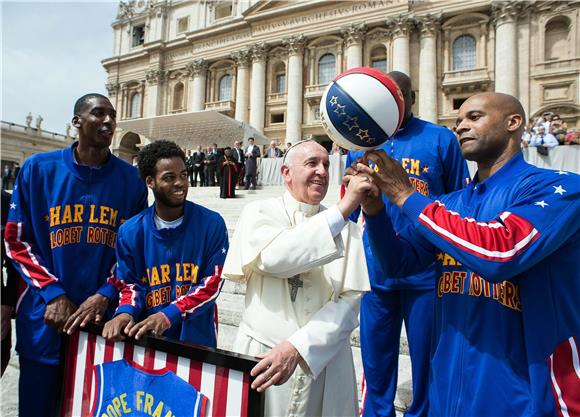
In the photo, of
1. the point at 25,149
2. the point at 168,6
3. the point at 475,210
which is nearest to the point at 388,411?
the point at 475,210

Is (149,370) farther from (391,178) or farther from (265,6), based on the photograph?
A: (265,6)

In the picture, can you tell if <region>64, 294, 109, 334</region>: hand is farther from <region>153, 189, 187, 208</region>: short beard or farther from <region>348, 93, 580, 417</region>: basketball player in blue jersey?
<region>348, 93, 580, 417</region>: basketball player in blue jersey

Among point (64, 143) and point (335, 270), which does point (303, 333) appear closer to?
point (335, 270)

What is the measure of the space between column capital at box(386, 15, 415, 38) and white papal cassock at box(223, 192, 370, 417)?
2751 cm

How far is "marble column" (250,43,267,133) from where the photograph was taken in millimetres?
30219

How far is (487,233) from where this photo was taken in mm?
1319

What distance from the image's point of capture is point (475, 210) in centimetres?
163

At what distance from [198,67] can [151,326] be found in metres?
35.5

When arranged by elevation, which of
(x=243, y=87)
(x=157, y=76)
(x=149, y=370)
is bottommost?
(x=149, y=370)

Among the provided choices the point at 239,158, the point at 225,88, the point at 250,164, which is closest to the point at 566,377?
the point at 250,164

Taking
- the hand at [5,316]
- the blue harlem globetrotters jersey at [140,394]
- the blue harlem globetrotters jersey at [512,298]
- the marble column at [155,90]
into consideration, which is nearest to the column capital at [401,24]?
the marble column at [155,90]

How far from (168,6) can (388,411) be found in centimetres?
4422

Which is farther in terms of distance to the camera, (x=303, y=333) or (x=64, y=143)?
(x=64, y=143)

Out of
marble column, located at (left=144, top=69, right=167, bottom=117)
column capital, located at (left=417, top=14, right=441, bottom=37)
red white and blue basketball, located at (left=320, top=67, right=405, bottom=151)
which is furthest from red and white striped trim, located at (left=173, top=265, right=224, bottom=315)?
marble column, located at (left=144, top=69, right=167, bottom=117)
